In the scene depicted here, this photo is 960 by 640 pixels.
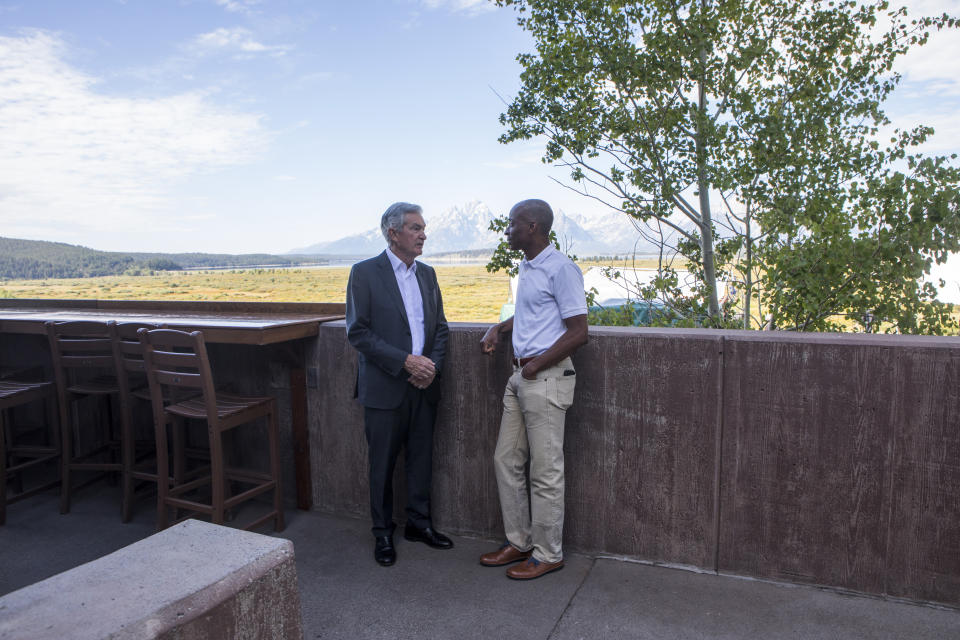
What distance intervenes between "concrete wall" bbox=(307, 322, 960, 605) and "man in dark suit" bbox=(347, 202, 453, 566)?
236 mm

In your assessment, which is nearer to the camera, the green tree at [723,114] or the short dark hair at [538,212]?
the short dark hair at [538,212]

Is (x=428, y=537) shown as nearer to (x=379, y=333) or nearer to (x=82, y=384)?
(x=379, y=333)

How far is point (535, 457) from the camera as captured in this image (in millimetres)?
3168

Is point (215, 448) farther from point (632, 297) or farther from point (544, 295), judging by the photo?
point (632, 297)

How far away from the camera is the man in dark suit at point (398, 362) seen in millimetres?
3420

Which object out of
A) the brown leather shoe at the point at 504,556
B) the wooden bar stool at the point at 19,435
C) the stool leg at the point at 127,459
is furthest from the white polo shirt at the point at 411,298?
the wooden bar stool at the point at 19,435

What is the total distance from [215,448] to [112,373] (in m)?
2.27

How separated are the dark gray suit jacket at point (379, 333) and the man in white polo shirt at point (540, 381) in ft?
1.98

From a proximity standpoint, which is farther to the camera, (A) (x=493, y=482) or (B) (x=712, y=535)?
(A) (x=493, y=482)

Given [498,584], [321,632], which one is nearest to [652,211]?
[498,584]

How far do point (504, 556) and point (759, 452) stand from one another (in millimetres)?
1405

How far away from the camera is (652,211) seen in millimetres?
7570

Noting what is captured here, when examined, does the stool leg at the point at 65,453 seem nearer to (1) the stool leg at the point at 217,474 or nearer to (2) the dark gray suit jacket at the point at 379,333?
(1) the stool leg at the point at 217,474

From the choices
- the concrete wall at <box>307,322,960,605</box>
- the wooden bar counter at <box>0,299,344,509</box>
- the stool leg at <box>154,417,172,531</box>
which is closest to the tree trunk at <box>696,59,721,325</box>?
the concrete wall at <box>307,322,960,605</box>
